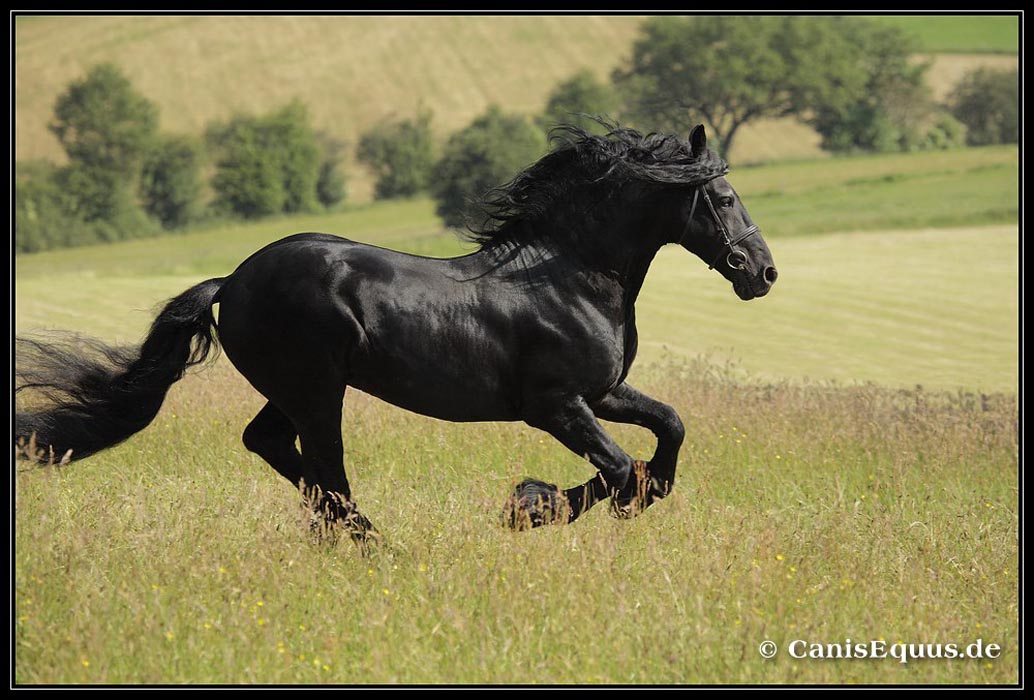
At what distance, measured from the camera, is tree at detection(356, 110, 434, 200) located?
67438mm

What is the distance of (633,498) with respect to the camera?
589 cm

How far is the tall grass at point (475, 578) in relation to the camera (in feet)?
14.1

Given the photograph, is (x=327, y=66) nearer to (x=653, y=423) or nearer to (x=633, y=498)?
(x=653, y=423)

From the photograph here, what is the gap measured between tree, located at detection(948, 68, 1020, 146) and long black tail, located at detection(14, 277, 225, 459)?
7483cm

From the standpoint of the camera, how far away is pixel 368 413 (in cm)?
928

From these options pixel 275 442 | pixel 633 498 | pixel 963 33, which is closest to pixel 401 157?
pixel 963 33

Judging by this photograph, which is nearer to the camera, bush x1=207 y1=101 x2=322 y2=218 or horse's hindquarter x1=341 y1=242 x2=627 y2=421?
horse's hindquarter x1=341 y1=242 x2=627 y2=421

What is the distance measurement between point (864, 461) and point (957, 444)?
40.6 inches

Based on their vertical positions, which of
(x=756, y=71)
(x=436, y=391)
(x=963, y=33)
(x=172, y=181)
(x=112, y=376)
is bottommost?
(x=963, y=33)

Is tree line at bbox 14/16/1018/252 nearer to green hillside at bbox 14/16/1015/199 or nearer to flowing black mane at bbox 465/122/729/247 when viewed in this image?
green hillside at bbox 14/16/1015/199

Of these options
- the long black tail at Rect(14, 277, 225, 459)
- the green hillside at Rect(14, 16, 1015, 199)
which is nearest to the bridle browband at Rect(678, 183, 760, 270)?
the long black tail at Rect(14, 277, 225, 459)

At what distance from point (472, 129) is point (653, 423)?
4543 cm

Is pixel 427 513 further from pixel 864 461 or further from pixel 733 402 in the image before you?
pixel 733 402
